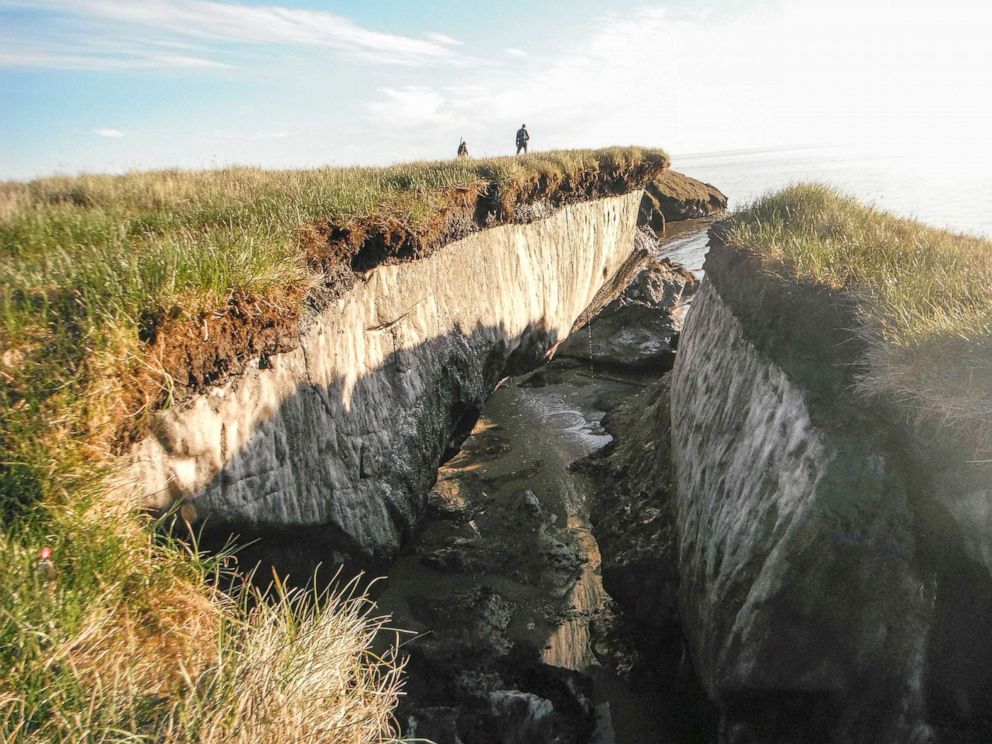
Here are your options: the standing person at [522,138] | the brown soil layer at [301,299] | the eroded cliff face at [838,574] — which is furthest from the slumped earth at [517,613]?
the standing person at [522,138]

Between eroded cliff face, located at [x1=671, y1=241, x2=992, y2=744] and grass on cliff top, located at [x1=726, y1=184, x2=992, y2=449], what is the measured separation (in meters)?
0.19

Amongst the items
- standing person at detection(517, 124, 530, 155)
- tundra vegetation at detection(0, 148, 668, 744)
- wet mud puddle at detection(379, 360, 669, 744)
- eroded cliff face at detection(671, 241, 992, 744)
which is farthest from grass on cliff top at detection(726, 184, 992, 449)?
standing person at detection(517, 124, 530, 155)

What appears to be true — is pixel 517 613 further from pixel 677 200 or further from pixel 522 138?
pixel 677 200

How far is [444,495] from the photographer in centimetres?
878

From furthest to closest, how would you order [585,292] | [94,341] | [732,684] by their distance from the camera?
[585,292], [732,684], [94,341]

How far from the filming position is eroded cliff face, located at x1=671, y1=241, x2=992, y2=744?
362cm

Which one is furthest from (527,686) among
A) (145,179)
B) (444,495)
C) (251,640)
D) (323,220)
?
(145,179)

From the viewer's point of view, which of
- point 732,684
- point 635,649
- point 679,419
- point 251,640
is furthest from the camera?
point 679,419

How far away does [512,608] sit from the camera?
6598 millimetres

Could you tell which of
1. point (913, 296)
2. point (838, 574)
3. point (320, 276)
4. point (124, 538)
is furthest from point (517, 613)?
point (913, 296)

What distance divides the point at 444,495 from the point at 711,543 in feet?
14.1

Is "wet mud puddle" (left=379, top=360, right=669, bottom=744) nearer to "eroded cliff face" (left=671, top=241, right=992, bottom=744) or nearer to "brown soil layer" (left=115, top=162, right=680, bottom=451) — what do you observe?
"eroded cliff face" (left=671, top=241, right=992, bottom=744)

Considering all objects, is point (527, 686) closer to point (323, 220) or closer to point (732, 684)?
point (732, 684)

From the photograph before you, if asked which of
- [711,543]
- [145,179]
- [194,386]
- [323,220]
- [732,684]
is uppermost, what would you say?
[145,179]
